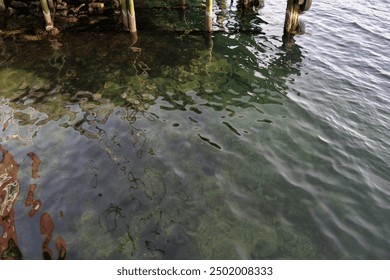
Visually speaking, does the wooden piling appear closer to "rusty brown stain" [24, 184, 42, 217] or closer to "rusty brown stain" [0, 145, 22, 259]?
"rusty brown stain" [0, 145, 22, 259]

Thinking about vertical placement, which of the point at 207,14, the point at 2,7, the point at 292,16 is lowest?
the point at 292,16

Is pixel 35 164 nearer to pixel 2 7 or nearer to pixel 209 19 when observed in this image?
pixel 209 19

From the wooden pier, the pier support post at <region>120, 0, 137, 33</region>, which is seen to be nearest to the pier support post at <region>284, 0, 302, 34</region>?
the wooden pier

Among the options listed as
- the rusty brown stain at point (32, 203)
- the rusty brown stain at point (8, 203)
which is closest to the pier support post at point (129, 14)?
the rusty brown stain at point (8, 203)

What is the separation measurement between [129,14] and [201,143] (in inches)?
380

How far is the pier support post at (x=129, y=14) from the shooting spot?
50.0ft

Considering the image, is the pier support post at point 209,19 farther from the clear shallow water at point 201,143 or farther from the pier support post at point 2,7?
the pier support post at point 2,7

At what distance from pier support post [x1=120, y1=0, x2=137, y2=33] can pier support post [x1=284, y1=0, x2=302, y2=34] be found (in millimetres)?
8009

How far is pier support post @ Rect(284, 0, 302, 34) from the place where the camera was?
50.9ft

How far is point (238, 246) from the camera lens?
22.3ft

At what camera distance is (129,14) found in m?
15.6

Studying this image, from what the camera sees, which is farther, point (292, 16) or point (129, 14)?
point (292, 16)

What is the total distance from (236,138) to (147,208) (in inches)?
149

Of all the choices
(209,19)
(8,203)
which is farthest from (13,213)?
(209,19)
